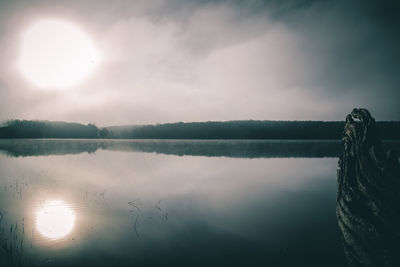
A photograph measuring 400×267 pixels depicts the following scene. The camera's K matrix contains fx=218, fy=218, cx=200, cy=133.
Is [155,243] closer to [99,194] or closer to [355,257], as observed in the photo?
[355,257]

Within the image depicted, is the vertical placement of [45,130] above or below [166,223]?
above

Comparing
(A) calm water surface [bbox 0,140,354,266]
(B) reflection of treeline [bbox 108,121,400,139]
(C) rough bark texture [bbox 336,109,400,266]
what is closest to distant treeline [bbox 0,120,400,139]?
(B) reflection of treeline [bbox 108,121,400,139]

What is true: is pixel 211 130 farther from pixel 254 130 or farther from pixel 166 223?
pixel 166 223

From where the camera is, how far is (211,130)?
172875mm

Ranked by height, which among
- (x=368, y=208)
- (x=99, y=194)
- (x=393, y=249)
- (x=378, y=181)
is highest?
(x=378, y=181)

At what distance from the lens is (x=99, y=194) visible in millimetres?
19047

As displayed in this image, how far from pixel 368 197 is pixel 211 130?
164867 mm

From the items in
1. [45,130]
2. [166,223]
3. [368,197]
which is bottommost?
[166,223]

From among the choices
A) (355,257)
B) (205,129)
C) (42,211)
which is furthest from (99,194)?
(205,129)

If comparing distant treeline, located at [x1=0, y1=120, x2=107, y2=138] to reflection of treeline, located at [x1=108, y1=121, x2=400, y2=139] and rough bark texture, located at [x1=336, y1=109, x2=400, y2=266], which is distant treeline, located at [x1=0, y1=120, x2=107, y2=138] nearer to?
reflection of treeline, located at [x1=108, y1=121, x2=400, y2=139]

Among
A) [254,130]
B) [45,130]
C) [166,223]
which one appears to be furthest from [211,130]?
[166,223]

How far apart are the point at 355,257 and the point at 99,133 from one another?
214m

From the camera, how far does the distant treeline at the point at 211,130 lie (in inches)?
→ 5945

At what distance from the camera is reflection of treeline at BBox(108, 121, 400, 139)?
152 meters
